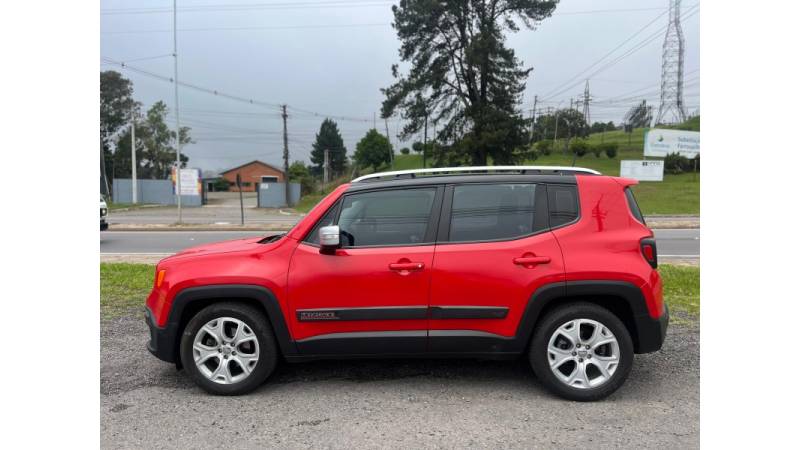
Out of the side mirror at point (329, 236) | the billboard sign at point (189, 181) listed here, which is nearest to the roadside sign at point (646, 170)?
the billboard sign at point (189, 181)

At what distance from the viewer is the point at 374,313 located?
3.81m

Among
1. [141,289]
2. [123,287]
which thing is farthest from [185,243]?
[141,289]

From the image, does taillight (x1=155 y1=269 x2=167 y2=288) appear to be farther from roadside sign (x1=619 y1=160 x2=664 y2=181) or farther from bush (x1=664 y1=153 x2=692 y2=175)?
bush (x1=664 y1=153 x2=692 y2=175)

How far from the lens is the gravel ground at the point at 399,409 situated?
3.26 m

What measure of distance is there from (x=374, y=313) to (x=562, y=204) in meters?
1.66

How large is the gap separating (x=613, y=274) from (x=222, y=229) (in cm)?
1994

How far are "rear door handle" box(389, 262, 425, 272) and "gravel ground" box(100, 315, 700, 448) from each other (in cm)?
96

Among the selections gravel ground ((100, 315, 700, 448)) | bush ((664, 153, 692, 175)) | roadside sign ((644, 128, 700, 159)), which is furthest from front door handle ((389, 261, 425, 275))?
bush ((664, 153, 692, 175))

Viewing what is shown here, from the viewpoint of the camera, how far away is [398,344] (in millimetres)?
3852

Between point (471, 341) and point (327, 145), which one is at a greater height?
point (327, 145)

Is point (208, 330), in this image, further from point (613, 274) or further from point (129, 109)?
point (129, 109)

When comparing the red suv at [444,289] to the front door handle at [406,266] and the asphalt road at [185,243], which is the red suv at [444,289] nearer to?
the front door handle at [406,266]

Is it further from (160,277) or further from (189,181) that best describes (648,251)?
(189,181)

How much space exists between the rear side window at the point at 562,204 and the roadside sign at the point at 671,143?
42.2 meters
